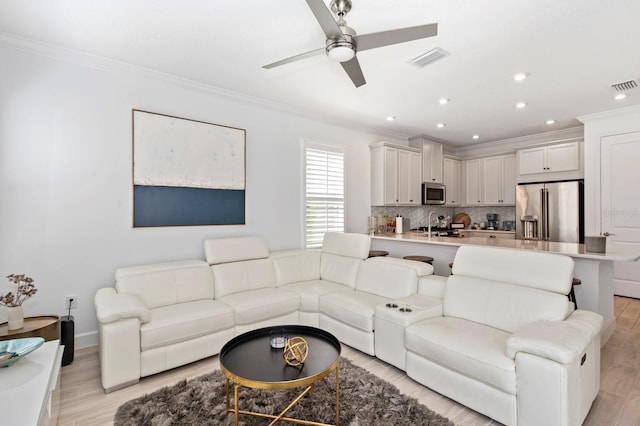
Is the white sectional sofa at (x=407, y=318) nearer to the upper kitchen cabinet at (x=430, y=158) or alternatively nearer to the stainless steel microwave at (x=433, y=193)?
the stainless steel microwave at (x=433, y=193)

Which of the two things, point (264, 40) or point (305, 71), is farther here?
point (305, 71)

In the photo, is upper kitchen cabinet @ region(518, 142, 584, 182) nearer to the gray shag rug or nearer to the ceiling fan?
the ceiling fan

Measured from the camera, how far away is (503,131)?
5652 millimetres

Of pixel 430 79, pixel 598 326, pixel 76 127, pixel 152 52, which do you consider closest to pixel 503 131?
pixel 430 79

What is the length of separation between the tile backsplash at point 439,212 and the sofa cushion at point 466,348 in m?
3.35

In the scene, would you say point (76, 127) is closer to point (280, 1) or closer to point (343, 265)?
point (280, 1)

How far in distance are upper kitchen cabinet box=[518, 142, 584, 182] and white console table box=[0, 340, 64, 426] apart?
6865 millimetres

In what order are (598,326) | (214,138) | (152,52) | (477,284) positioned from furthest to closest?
(214,138)
(152,52)
(477,284)
(598,326)

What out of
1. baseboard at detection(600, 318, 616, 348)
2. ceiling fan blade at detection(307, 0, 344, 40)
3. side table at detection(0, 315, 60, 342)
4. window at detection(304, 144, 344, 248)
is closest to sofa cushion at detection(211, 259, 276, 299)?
window at detection(304, 144, 344, 248)

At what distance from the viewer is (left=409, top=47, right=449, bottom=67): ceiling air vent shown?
2773mm

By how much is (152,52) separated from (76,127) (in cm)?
101

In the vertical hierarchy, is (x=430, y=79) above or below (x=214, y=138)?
above

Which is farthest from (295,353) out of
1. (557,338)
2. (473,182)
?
(473,182)

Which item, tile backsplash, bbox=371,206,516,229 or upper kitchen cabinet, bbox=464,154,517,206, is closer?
tile backsplash, bbox=371,206,516,229
